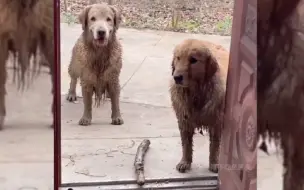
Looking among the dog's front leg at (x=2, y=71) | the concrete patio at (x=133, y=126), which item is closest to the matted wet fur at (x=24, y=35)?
the dog's front leg at (x=2, y=71)

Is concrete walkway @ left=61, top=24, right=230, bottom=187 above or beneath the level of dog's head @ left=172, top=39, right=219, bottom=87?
beneath

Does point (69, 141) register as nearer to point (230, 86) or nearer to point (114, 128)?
point (114, 128)

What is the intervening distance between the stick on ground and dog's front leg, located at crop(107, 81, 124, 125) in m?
0.08

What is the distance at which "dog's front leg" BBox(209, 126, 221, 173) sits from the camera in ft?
4.61

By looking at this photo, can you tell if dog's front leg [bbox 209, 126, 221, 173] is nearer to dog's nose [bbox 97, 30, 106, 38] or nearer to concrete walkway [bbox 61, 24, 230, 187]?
concrete walkway [bbox 61, 24, 230, 187]

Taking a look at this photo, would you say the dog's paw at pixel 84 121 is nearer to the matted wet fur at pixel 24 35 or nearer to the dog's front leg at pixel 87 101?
the dog's front leg at pixel 87 101

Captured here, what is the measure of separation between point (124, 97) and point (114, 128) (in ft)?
0.25

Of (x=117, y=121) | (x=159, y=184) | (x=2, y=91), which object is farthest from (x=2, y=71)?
(x=159, y=184)

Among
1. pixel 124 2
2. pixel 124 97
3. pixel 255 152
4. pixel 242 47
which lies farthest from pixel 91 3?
pixel 255 152

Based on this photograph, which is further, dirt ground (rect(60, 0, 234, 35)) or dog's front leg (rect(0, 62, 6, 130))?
dirt ground (rect(60, 0, 234, 35))

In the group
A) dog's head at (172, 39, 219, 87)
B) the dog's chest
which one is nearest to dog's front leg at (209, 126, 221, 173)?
dog's head at (172, 39, 219, 87)

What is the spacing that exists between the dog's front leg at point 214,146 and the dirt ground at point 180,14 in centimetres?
22

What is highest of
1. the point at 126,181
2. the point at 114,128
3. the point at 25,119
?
the point at 25,119

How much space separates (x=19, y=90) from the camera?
1122 mm
